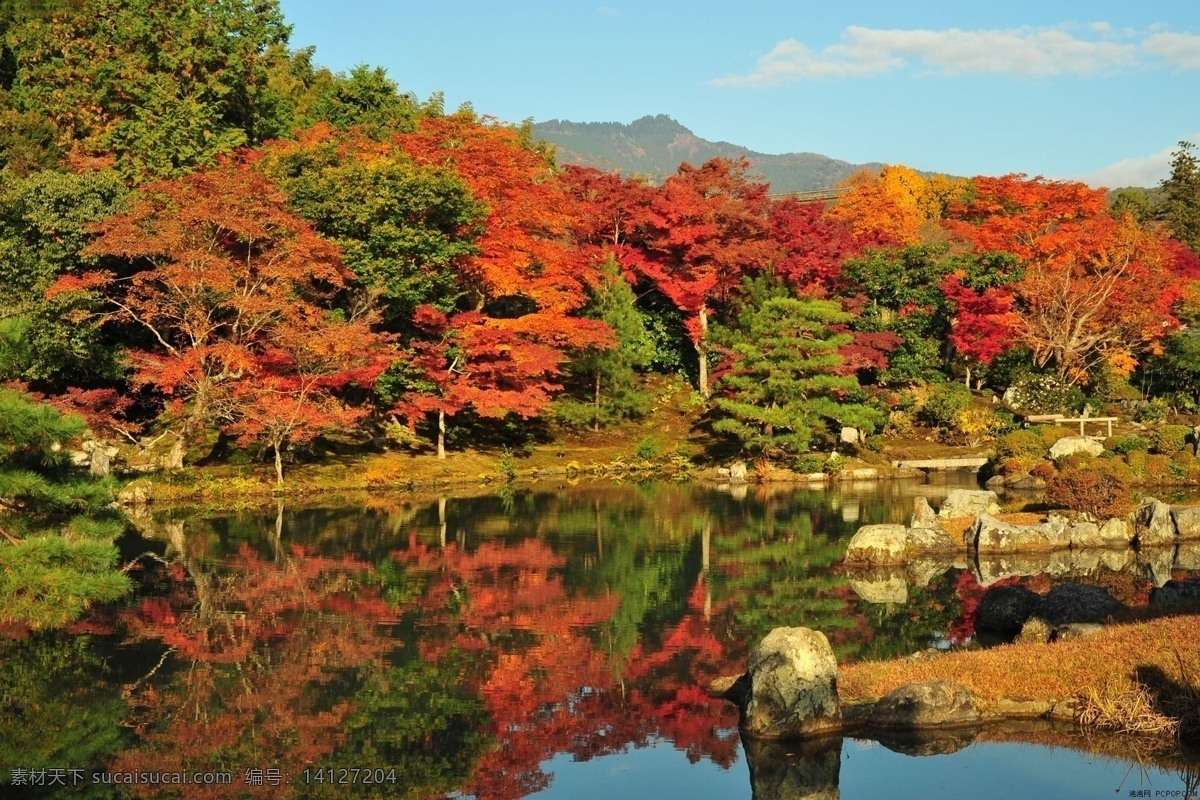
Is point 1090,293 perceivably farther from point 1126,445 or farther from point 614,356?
point 614,356

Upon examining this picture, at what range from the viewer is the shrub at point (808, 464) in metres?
31.3

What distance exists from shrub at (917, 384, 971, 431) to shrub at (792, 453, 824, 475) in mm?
5474

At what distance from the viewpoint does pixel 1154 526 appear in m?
20.3

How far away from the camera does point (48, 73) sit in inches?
1280

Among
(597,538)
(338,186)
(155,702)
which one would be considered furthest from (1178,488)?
(155,702)

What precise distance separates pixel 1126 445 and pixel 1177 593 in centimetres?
1702

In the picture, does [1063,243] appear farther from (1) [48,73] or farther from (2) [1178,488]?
(1) [48,73]

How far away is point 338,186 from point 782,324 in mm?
11886

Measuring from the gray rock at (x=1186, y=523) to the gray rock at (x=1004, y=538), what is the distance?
2.52m

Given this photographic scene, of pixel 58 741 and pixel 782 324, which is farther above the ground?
pixel 782 324

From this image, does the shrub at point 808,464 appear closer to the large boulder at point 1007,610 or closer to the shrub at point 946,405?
the shrub at point 946,405

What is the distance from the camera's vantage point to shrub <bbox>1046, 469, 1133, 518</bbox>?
20875mm

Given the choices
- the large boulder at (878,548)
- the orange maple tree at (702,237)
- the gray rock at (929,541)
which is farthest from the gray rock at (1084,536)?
the orange maple tree at (702,237)

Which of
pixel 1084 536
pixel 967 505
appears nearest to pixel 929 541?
pixel 967 505
